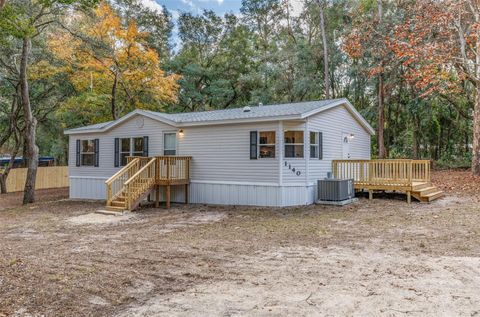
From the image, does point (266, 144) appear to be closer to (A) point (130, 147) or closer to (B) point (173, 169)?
(B) point (173, 169)

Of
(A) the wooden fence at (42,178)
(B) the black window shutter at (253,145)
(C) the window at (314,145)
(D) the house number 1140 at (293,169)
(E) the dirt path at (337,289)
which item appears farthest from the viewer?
(A) the wooden fence at (42,178)

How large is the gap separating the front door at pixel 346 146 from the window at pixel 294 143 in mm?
3066

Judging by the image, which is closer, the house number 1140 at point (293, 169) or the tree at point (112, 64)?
the house number 1140 at point (293, 169)

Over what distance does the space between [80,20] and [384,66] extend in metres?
16.5

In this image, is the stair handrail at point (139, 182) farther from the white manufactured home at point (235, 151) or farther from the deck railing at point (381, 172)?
the deck railing at point (381, 172)

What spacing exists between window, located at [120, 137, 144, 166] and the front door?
7.80m

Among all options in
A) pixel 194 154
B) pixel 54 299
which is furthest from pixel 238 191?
pixel 54 299

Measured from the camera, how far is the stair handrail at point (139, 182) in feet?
37.0

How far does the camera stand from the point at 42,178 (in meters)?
22.3

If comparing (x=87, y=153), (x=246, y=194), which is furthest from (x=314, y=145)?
(x=87, y=153)

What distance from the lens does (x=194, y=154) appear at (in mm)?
13047

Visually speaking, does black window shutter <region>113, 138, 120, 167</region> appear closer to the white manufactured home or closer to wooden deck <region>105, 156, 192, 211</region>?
the white manufactured home

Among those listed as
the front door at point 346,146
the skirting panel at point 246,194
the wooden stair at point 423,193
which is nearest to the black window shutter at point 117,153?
the skirting panel at point 246,194

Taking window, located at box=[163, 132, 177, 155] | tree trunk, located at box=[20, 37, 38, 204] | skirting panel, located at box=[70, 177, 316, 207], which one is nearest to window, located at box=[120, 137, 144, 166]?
window, located at box=[163, 132, 177, 155]
